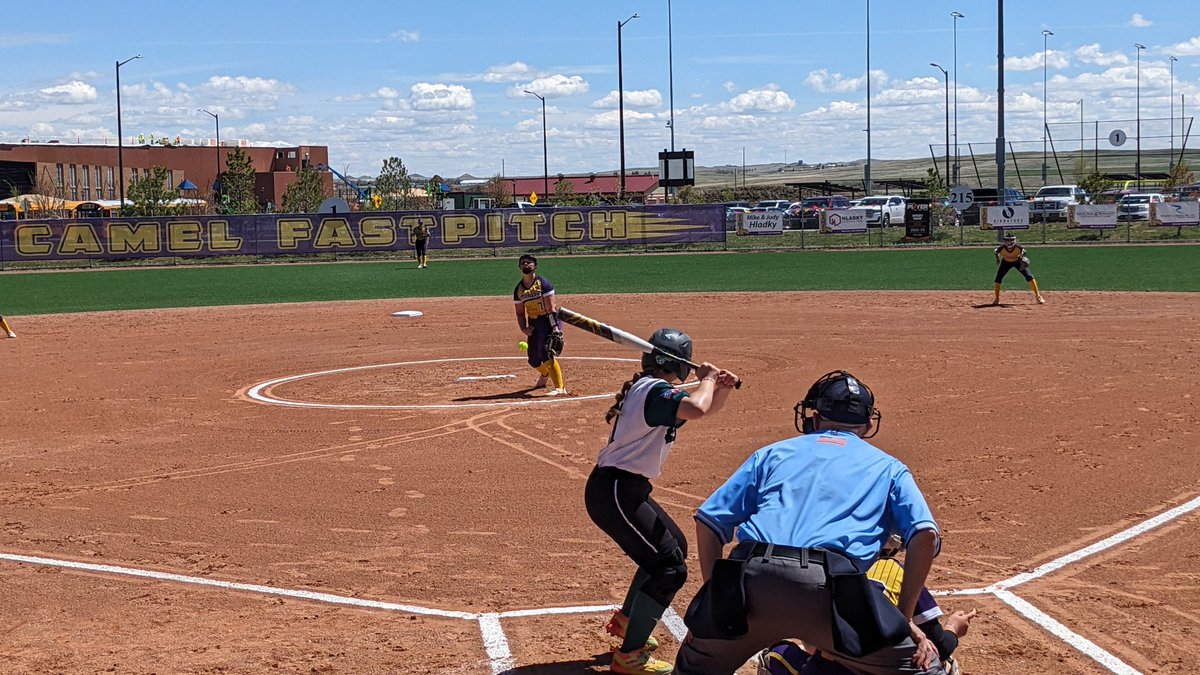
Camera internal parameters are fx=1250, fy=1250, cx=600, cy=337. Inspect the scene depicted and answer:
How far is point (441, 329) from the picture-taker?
90.3 feet

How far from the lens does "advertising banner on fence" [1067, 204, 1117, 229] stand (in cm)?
5609

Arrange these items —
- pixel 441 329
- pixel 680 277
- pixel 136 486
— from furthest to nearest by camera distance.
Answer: pixel 680 277
pixel 441 329
pixel 136 486

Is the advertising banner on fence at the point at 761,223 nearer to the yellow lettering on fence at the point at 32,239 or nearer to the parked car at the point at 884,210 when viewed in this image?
the parked car at the point at 884,210

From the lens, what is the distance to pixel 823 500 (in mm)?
4949

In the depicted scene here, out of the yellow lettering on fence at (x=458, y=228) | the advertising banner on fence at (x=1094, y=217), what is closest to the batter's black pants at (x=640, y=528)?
the yellow lettering on fence at (x=458, y=228)

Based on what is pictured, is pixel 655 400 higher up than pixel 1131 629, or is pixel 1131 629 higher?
pixel 655 400

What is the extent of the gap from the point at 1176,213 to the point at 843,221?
48.4ft

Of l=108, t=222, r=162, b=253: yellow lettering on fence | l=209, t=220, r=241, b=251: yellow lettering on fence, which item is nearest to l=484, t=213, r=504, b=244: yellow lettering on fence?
l=209, t=220, r=241, b=251: yellow lettering on fence

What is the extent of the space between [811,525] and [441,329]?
23.1 m

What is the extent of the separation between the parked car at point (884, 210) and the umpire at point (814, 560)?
187 feet

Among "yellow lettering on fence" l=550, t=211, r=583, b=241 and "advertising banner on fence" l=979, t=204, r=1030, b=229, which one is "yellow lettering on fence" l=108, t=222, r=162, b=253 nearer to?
"yellow lettering on fence" l=550, t=211, r=583, b=241

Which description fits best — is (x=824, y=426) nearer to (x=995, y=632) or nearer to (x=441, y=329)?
(x=995, y=632)

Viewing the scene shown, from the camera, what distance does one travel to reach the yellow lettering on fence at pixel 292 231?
188 feet

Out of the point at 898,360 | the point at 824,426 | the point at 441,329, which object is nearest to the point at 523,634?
the point at 824,426
